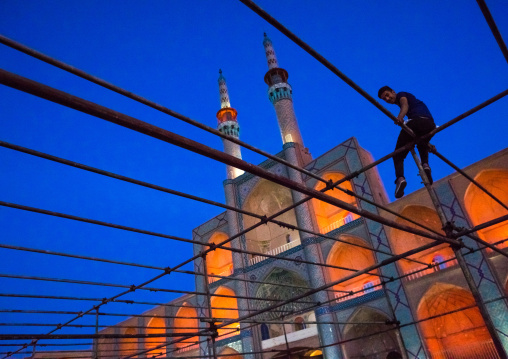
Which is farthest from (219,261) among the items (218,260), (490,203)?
(490,203)

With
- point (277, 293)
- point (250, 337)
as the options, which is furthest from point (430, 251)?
point (250, 337)

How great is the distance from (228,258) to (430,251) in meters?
10.8

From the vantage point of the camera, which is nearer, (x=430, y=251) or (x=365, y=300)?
(x=365, y=300)

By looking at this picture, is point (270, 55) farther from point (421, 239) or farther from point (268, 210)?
point (421, 239)

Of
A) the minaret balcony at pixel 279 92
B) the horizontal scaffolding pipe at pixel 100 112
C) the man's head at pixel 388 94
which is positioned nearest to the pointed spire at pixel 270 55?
the minaret balcony at pixel 279 92

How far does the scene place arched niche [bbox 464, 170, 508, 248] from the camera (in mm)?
12867

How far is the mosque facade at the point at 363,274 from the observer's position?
11.6 m

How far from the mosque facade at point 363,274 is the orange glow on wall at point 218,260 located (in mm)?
145

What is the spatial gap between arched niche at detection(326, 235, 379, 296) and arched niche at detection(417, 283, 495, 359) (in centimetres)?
236

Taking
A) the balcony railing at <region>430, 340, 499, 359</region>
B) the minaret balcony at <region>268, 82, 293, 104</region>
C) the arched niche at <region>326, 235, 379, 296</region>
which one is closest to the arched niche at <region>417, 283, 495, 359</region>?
the balcony railing at <region>430, 340, 499, 359</region>

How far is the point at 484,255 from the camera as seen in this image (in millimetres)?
11266

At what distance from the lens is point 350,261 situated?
16.2m

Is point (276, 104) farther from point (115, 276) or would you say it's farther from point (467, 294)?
point (115, 276)

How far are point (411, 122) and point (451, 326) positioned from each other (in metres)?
12.5
